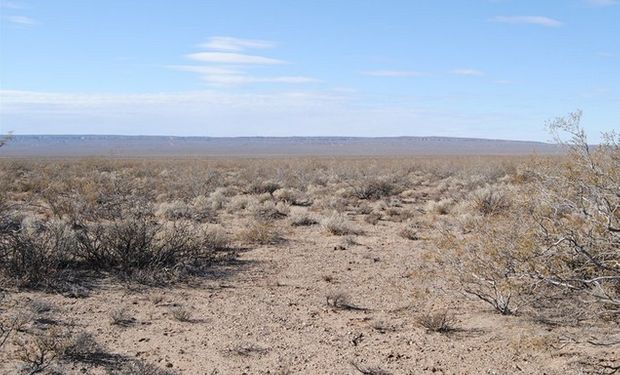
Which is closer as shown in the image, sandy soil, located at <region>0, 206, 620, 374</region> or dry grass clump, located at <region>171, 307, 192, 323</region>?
sandy soil, located at <region>0, 206, 620, 374</region>

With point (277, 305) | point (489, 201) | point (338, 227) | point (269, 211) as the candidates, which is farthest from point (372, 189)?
point (277, 305)

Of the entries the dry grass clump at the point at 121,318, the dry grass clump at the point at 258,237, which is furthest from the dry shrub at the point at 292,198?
the dry grass clump at the point at 121,318

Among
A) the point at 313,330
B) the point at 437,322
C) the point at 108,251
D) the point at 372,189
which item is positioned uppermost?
the point at 372,189

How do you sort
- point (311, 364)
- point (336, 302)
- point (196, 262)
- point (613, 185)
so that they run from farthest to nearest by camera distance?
point (196, 262) → point (336, 302) → point (311, 364) → point (613, 185)

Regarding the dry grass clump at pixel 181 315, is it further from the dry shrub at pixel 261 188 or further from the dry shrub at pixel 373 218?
the dry shrub at pixel 261 188

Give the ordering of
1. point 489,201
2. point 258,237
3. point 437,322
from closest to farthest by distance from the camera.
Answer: point 437,322
point 258,237
point 489,201

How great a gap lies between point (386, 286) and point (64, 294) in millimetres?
4775

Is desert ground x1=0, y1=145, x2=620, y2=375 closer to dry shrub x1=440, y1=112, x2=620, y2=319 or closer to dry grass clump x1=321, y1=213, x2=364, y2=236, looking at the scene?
dry shrub x1=440, y1=112, x2=620, y2=319

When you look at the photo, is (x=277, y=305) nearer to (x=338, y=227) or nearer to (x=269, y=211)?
(x=338, y=227)

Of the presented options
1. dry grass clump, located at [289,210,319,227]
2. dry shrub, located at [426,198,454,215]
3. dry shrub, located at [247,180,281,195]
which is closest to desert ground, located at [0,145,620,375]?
dry grass clump, located at [289,210,319,227]

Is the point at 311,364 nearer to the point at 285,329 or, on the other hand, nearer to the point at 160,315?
the point at 285,329

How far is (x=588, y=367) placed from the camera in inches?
233

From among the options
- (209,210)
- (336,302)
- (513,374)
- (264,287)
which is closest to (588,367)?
(513,374)

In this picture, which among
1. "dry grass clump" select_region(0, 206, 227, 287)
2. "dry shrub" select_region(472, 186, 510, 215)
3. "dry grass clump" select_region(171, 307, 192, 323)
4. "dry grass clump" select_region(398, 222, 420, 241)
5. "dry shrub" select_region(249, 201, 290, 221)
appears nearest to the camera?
"dry grass clump" select_region(171, 307, 192, 323)
